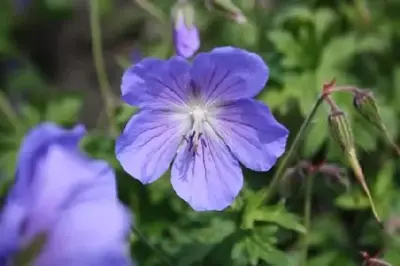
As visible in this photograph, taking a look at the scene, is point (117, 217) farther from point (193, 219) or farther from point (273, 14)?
point (273, 14)

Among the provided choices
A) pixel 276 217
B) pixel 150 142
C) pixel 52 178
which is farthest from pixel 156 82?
pixel 52 178

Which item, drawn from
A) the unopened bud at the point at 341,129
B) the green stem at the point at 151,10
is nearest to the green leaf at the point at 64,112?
the green stem at the point at 151,10

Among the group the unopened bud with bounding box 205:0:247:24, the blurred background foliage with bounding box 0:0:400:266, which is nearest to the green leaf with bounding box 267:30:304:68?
the blurred background foliage with bounding box 0:0:400:266

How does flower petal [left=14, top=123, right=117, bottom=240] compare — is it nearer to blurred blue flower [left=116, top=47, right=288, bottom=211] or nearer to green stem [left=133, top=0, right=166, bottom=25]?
blurred blue flower [left=116, top=47, right=288, bottom=211]

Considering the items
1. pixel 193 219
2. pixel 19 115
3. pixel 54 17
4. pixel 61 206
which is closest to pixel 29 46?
pixel 54 17

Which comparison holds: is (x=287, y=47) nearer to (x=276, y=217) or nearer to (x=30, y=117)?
(x=276, y=217)
